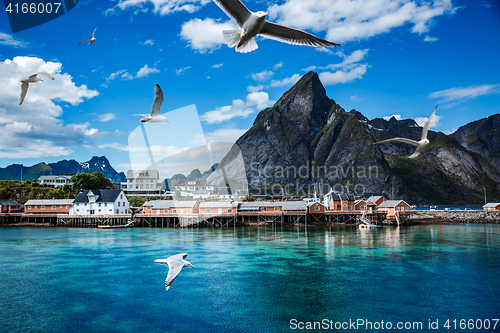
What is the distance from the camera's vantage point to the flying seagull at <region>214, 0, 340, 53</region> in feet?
23.0

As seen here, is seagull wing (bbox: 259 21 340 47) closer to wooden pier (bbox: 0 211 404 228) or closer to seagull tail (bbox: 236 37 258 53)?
seagull tail (bbox: 236 37 258 53)

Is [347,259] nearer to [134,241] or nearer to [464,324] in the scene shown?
[464,324]

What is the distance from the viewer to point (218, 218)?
187 feet

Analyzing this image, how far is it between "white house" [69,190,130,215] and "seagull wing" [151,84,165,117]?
182 ft

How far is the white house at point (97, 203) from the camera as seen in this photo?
6056 centimetres

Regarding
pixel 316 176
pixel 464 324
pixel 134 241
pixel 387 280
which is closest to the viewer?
pixel 464 324

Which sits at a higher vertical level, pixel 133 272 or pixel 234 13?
pixel 234 13

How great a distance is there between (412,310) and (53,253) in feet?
95.4

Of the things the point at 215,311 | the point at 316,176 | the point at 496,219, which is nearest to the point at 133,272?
the point at 215,311

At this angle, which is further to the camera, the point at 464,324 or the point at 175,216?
the point at 175,216

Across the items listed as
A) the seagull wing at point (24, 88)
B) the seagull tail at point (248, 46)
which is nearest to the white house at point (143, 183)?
the seagull wing at point (24, 88)

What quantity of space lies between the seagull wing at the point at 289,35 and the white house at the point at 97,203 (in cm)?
5995

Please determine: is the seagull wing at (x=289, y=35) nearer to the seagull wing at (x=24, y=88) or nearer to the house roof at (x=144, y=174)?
the seagull wing at (x=24, y=88)

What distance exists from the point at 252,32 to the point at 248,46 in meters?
0.66
